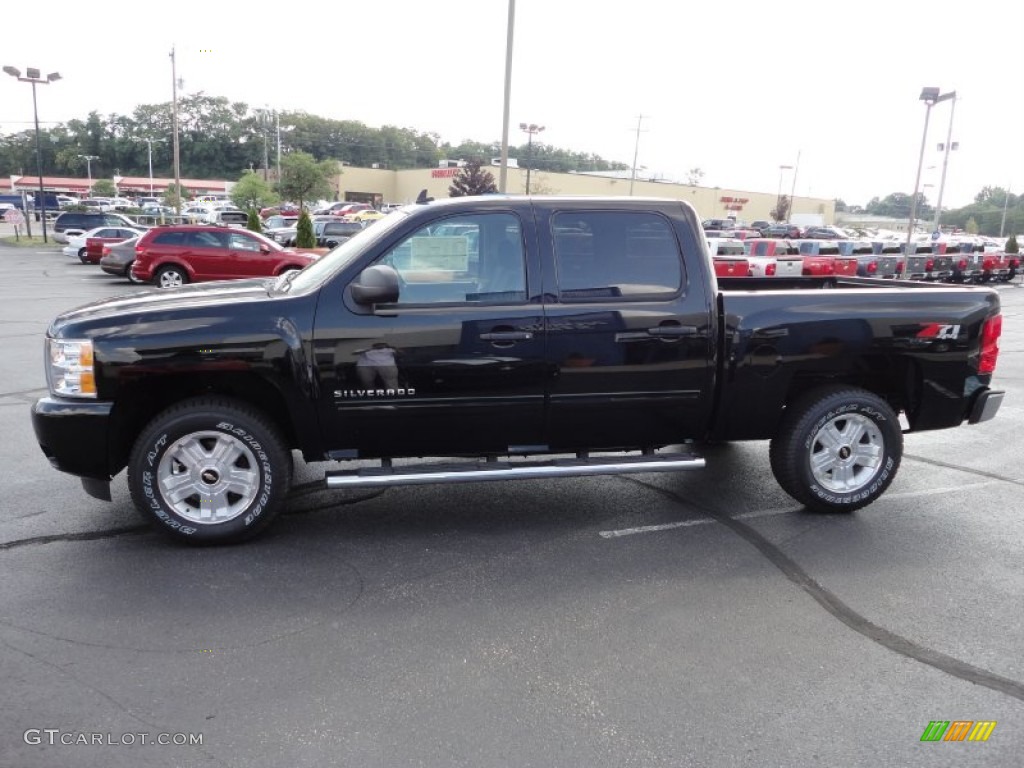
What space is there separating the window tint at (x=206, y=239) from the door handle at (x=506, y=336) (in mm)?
17219

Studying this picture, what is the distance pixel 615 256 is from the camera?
5102 millimetres

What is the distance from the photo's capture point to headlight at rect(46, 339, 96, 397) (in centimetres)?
459

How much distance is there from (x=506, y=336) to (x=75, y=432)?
7.98 ft

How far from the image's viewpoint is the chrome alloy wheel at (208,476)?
15.5 feet

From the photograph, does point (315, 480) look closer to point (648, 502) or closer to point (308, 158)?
point (648, 502)

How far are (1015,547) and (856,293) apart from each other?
70.8 inches

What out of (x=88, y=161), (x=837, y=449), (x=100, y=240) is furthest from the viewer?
(x=88, y=161)

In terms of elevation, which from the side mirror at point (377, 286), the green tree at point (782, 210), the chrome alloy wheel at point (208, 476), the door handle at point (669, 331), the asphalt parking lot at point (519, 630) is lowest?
the asphalt parking lot at point (519, 630)

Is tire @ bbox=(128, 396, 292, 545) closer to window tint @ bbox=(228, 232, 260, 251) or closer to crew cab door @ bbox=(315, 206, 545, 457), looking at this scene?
crew cab door @ bbox=(315, 206, 545, 457)

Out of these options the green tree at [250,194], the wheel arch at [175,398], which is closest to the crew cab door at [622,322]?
the wheel arch at [175,398]

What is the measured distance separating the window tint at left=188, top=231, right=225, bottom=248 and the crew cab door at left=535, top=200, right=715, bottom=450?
17.0 metres

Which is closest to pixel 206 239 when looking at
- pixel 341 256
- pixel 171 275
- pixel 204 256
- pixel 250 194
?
pixel 204 256

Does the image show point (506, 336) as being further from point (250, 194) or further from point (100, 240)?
point (250, 194)

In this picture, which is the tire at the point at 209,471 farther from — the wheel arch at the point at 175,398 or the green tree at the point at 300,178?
the green tree at the point at 300,178
